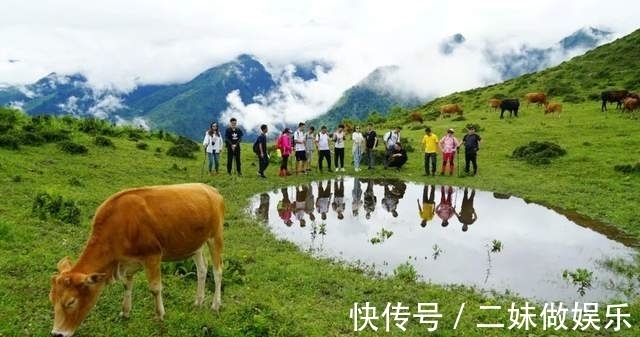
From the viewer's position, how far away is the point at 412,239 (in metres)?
15.7

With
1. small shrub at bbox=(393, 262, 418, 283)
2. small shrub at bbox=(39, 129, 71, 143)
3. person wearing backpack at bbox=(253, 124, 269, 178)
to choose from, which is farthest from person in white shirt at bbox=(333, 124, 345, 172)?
small shrub at bbox=(393, 262, 418, 283)

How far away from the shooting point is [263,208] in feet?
64.5

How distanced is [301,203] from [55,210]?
8.89 metres

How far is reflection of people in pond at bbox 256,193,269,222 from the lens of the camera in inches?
716

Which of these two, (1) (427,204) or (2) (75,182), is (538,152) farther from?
(2) (75,182)

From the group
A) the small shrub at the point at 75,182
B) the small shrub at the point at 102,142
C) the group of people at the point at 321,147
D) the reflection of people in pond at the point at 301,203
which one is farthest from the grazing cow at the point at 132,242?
the small shrub at the point at 102,142

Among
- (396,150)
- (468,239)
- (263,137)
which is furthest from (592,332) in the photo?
(396,150)

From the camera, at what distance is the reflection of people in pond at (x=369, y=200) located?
19516 millimetres

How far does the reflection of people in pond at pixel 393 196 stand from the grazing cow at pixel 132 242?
1094 centimetres

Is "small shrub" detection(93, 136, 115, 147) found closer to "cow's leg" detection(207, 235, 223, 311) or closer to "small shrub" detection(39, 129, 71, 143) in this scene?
"small shrub" detection(39, 129, 71, 143)

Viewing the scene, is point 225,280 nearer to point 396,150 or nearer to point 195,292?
point 195,292

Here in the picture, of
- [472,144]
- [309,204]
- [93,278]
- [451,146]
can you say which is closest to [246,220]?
[309,204]

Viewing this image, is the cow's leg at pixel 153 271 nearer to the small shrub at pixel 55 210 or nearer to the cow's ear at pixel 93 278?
the cow's ear at pixel 93 278

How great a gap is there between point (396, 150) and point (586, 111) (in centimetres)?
2054
